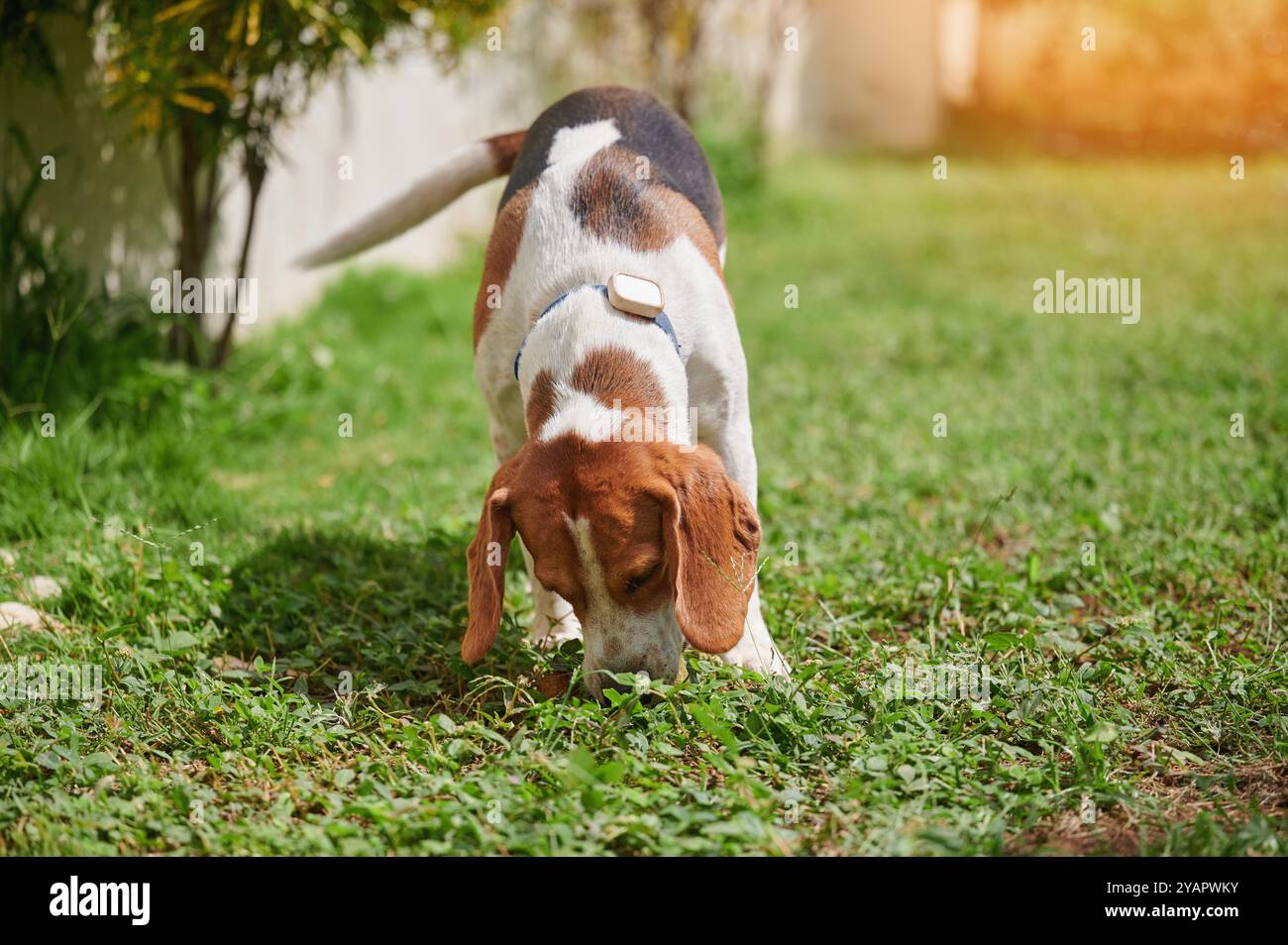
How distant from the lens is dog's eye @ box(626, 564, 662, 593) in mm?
2816

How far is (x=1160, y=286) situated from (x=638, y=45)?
5.92 m

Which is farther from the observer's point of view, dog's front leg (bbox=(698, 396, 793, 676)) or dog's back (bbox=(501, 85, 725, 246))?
dog's back (bbox=(501, 85, 725, 246))

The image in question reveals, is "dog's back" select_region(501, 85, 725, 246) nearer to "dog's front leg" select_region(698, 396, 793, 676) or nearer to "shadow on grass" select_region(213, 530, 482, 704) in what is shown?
"dog's front leg" select_region(698, 396, 793, 676)

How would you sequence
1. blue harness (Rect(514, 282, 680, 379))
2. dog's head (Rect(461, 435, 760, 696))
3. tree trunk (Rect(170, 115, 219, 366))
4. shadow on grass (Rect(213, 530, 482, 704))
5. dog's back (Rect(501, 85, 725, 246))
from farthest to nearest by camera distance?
1. tree trunk (Rect(170, 115, 219, 366))
2. dog's back (Rect(501, 85, 725, 246))
3. shadow on grass (Rect(213, 530, 482, 704))
4. blue harness (Rect(514, 282, 680, 379))
5. dog's head (Rect(461, 435, 760, 696))

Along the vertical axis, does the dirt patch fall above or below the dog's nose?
below

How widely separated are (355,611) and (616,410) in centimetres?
119

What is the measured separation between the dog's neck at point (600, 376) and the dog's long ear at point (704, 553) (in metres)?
0.15

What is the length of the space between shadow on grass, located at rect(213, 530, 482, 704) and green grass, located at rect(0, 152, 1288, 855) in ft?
0.05

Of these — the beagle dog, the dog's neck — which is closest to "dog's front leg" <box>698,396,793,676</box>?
the beagle dog

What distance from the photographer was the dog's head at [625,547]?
2.77m

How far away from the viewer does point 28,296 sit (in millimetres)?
5133

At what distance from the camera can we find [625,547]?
9.10 feet
